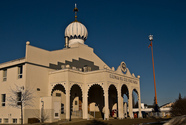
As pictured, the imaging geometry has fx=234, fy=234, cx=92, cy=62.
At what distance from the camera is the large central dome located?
46062 mm

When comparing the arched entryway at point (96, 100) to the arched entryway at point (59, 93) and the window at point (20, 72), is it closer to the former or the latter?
the arched entryway at point (59, 93)

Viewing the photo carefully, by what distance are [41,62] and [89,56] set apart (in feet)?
38.5

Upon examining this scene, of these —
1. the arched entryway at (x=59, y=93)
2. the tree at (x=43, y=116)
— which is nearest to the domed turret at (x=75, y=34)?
the arched entryway at (x=59, y=93)

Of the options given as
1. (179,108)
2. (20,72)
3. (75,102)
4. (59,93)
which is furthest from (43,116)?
(179,108)

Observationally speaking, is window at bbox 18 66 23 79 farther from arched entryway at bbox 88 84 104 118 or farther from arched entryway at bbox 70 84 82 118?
arched entryway at bbox 88 84 104 118

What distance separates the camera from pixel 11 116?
33062 millimetres

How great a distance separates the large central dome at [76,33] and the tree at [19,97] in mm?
15752

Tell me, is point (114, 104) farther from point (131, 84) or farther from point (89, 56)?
point (89, 56)

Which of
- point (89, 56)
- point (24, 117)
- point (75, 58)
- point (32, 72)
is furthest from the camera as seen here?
point (89, 56)

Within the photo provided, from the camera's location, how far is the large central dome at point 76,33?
46062 mm

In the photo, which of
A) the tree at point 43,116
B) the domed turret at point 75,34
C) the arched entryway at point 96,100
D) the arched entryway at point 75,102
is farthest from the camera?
the domed turret at point 75,34

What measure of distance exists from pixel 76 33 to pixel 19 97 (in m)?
18.2

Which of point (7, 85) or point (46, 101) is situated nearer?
point (46, 101)

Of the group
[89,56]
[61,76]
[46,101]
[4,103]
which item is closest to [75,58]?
[89,56]
